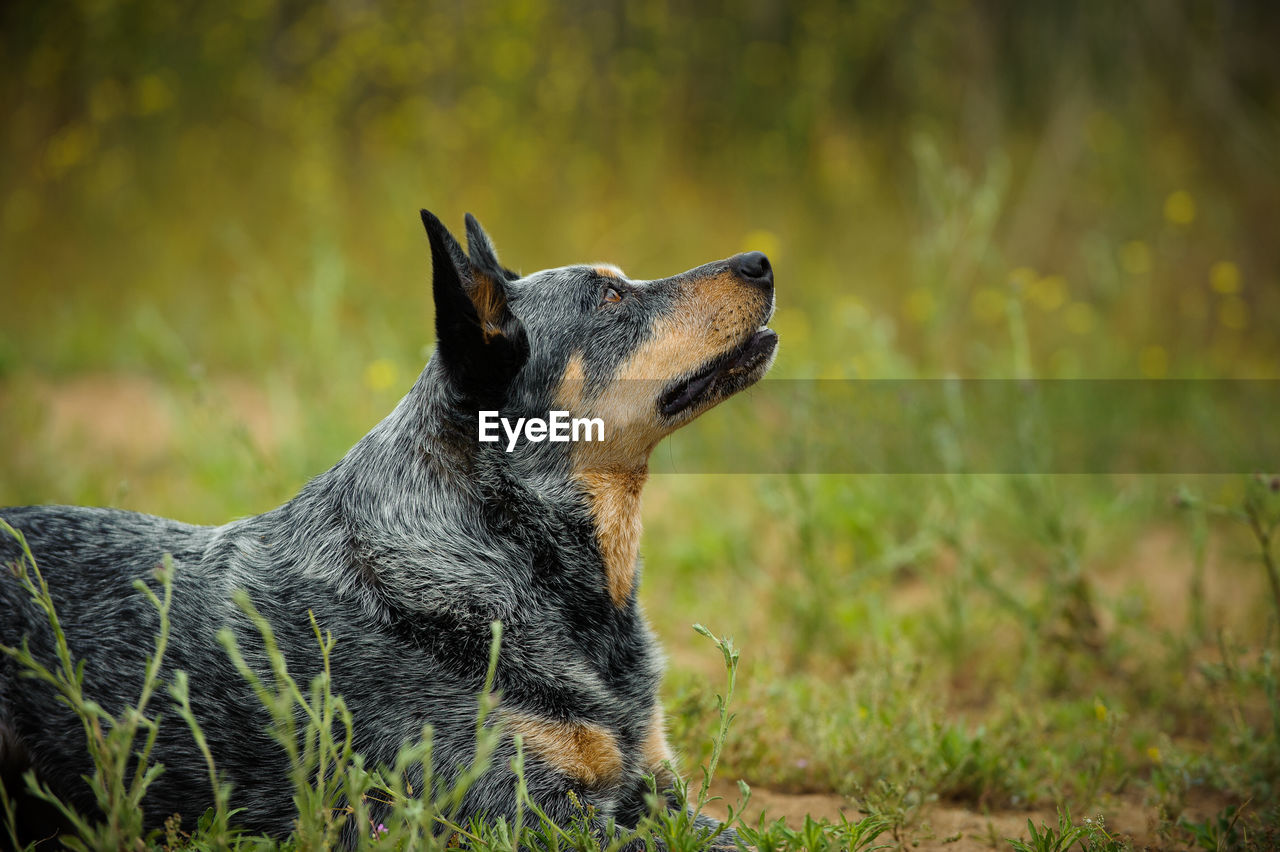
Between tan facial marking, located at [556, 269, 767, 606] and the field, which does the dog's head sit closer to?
tan facial marking, located at [556, 269, 767, 606]

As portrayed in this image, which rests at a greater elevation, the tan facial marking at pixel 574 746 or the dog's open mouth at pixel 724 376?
the dog's open mouth at pixel 724 376

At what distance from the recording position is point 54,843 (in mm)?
2543

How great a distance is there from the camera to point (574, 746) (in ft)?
8.09

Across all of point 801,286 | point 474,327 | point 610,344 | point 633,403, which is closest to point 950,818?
point 633,403

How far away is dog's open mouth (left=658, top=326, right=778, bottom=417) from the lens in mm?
2936

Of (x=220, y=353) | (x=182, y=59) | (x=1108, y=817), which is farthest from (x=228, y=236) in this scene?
(x=1108, y=817)

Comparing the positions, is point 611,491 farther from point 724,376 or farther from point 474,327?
point 474,327

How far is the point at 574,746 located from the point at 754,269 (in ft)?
4.94

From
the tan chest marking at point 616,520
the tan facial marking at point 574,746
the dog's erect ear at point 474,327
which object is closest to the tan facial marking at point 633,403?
the tan chest marking at point 616,520

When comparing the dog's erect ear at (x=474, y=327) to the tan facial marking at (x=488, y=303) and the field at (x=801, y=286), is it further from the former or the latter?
the field at (x=801, y=286)

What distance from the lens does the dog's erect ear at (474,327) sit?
8.45 ft

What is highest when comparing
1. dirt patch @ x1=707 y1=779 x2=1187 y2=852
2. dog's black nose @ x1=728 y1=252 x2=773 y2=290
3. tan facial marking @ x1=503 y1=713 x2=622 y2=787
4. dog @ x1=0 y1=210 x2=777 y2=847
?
dog's black nose @ x1=728 y1=252 x2=773 y2=290

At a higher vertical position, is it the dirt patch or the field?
the field

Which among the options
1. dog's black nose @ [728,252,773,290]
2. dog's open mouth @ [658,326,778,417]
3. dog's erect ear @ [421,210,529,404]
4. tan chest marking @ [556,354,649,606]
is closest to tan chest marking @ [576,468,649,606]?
tan chest marking @ [556,354,649,606]
